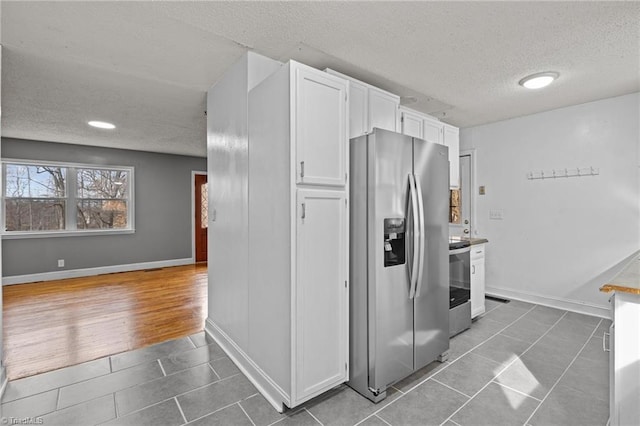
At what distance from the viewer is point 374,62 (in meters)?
2.55

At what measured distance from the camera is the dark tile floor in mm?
1866

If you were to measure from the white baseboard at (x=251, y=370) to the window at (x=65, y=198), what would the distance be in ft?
14.2

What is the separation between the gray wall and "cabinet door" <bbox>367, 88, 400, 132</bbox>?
5263 mm

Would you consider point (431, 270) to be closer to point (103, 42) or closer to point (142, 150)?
point (103, 42)

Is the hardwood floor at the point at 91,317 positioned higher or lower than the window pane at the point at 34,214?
lower

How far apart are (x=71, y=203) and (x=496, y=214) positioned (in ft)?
23.8

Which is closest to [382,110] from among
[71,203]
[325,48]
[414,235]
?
[325,48]

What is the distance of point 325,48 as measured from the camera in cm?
232

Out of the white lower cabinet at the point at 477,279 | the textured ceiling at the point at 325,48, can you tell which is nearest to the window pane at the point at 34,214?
the textured ceiling at the point at 325,48

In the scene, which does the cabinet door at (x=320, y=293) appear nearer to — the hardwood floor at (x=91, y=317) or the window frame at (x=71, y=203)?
the hardwood floor at (x=91, y=317)

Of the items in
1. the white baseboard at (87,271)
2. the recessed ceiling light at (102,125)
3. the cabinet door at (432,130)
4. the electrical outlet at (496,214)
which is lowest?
the white baseboard at (87,271)

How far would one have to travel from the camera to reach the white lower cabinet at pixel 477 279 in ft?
11.0

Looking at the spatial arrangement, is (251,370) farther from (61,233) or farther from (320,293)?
(61,233)

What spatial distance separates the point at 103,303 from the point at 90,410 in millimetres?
2579
